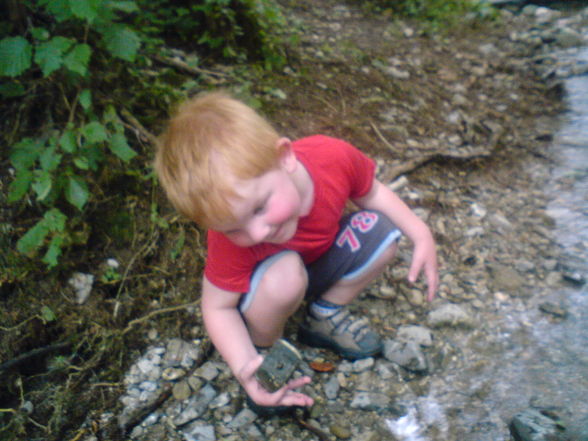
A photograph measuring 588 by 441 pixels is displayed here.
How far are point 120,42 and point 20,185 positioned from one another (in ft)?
2.15

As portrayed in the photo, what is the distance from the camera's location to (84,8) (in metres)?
1.80

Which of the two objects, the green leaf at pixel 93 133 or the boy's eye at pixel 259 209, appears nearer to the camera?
the boy's eye at pixel 259 209

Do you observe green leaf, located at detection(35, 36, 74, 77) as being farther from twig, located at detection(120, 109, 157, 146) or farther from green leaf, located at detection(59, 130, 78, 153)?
twig, located at detection(120, 109, 157, 146)

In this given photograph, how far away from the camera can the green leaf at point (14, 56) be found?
1.90 metres

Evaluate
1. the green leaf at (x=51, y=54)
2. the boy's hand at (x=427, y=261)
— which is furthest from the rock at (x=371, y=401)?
the green leaf at (x=51, y=54)

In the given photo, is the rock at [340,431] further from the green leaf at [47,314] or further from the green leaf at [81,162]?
the green leaf at [81,162]

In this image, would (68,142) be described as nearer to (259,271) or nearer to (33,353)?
(33,353)

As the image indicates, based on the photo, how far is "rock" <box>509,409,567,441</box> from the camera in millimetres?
1538

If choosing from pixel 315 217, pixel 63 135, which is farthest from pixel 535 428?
pixel 63 135

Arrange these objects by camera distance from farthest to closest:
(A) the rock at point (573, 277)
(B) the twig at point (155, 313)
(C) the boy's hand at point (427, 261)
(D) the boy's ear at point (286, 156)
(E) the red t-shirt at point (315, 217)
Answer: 1. (A) the rock at point (573, 277)
2. (B) the twig at point (155, 313)
3. (C) the boy's hand at point (427, 261)
4. (E) the red t-shirt at point (315, 217)
5. (D) the boy's ear at point (286, 156)

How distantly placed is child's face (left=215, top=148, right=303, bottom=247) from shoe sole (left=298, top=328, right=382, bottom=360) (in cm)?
69

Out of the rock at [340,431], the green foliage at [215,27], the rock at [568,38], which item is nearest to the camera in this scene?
the rock at [340,431]

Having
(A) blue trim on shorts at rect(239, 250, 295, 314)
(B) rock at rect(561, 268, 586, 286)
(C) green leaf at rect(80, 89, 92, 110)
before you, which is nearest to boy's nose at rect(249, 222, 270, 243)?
(A) blue trim on shorts at rect(239, 250, 295, 314)

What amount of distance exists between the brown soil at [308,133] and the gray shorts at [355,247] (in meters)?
0.60
